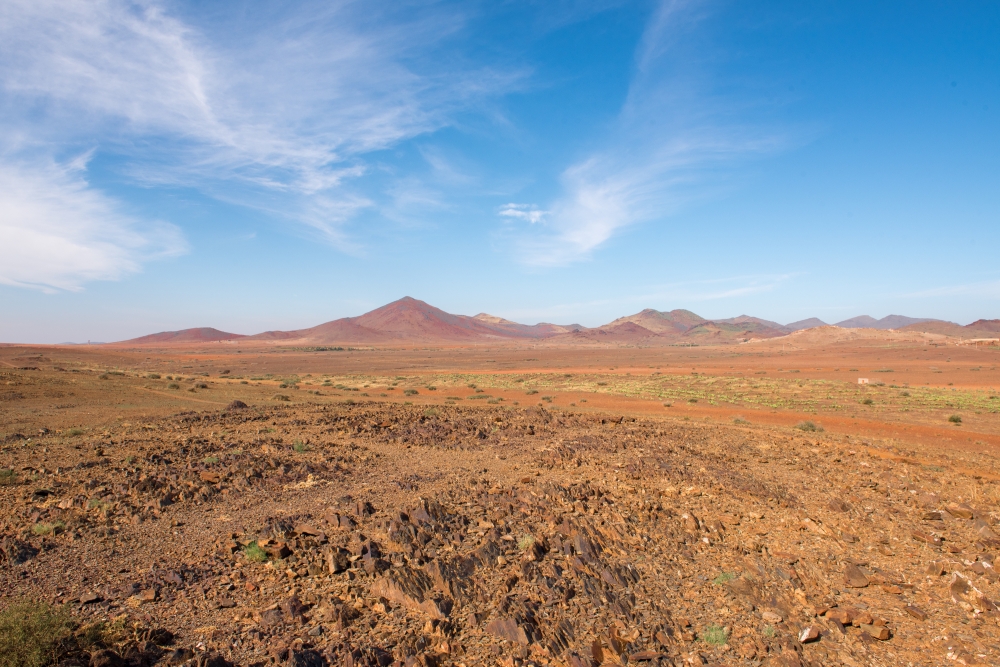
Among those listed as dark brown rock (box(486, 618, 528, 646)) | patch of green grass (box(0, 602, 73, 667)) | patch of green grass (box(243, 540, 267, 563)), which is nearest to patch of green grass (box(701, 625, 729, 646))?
dark brown rock (box(486, 618, 528, 646))

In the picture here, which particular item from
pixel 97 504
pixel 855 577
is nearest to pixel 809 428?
pixel 855 577

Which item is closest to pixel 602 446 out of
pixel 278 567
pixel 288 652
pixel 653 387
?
pixel 278 567

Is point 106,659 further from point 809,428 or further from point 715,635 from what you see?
point 809,428

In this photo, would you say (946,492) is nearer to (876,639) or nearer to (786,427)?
(876,639)

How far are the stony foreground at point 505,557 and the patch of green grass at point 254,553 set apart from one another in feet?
0.12

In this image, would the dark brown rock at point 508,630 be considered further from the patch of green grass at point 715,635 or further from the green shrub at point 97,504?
the green shrub at point 97,504

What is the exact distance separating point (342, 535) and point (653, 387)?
31618 mm

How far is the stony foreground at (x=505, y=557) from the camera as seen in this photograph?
5.04m

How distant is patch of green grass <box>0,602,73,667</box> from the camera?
4172 millimetres

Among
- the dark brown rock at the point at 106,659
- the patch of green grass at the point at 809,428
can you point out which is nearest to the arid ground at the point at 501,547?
the dark brown rock at the point at 106,659

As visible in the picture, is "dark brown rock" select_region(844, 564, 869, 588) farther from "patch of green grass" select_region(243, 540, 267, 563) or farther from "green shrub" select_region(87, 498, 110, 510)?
"green shrub" select_region(87, 498, 110, 510)

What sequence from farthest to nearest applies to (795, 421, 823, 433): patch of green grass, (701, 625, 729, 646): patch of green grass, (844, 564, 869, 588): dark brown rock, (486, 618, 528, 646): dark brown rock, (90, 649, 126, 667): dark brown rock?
(795, 421, 823, 433): patch of green grass
(844, 564, 869, 588): dark brown rock
(701, 625, 729, 646): patch of green grass
(486, 618, 528, 646): dark brown rock
(90, 649, 126, 667): dark brown rock

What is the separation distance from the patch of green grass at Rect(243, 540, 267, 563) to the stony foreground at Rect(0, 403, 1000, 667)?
1.4 inches

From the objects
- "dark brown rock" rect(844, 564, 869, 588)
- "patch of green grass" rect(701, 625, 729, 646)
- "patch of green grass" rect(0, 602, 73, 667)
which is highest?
"patch of green grass" rect(0, 602, 73, 667)
